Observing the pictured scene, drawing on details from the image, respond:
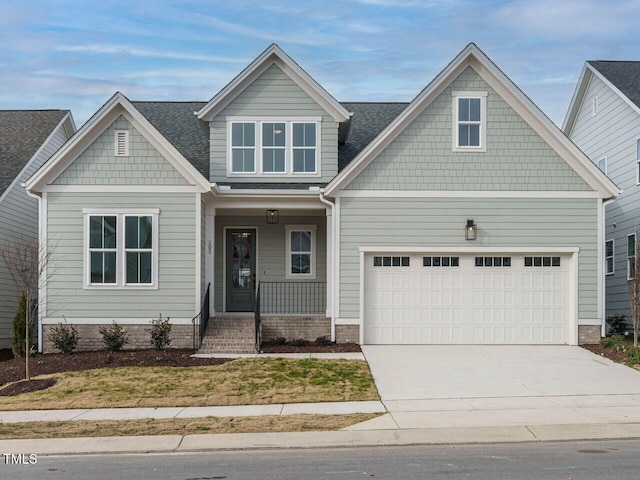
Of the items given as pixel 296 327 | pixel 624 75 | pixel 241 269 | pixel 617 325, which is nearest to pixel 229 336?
pixel 296 327

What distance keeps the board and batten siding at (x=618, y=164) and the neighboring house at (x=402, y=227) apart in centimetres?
413

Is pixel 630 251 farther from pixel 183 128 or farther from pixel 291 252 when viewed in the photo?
pixel 183 128

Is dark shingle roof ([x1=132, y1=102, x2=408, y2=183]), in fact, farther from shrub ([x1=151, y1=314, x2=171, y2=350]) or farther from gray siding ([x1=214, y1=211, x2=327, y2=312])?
shrub ([x1=151, y1=314, x2=171, y2=350])

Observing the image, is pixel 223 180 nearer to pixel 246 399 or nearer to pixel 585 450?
pixel 246 399

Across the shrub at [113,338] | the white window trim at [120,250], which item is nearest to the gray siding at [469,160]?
→ the white window trim at [120,250]

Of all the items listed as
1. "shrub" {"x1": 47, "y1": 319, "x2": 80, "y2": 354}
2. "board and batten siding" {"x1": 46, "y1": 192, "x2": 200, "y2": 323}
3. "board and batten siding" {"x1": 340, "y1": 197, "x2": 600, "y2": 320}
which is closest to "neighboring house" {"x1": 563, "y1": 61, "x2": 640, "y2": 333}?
"board and batten siding" {"x1": 340, "y1": 197, "x2": 600, "y2": 320}

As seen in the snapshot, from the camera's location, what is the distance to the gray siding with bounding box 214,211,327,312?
74.3ft

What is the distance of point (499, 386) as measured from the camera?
15125 mm

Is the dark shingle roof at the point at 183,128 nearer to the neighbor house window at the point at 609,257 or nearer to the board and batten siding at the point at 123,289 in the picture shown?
the board and batten siding at the point at 123,289

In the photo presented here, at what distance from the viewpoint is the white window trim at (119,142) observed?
19750mm

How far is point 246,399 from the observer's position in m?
14.1

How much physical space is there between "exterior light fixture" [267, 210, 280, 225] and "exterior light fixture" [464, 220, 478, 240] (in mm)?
5529

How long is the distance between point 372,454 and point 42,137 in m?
19.5

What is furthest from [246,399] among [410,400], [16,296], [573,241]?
[16,296]
